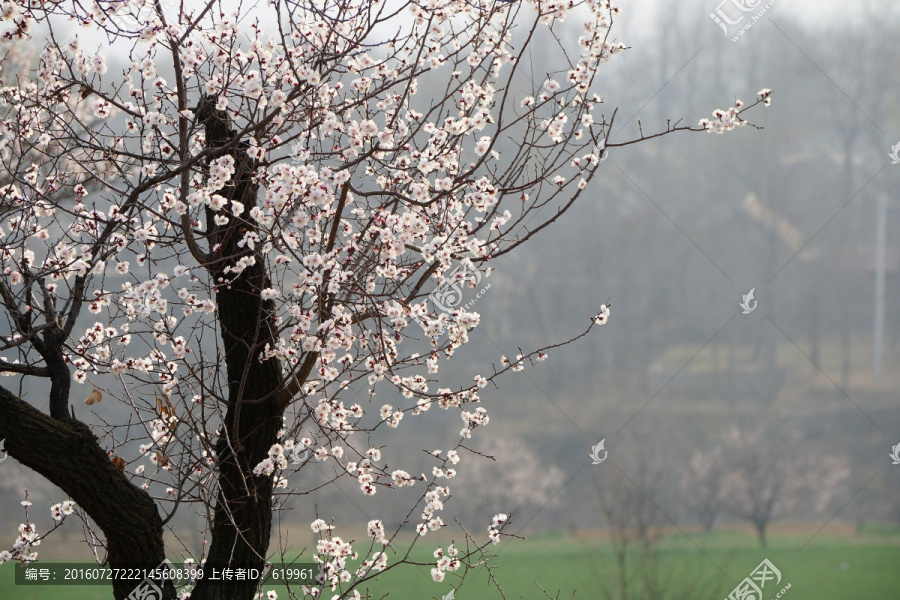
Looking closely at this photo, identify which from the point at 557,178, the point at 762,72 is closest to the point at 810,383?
the point at 762,72

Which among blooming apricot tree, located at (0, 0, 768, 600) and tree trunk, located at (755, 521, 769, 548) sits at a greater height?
tree trunk, located at (755, 521, 769, 548)

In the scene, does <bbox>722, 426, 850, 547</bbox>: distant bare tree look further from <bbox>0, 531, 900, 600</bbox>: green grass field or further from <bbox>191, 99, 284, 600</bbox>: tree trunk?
<bbox>191, 99, 284, 600</bbox>: tree trunk

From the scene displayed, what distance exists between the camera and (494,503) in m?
9.26

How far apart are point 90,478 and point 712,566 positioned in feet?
32.9

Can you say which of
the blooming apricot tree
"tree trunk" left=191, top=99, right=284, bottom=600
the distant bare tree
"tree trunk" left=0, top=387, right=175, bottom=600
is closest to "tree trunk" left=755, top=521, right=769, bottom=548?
the distant bare tree

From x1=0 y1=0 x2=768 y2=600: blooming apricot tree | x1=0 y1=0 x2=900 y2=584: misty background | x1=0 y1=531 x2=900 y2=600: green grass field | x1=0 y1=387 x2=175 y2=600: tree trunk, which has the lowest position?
x1=0 y1=387 x2=175 y2=600: tree trunk

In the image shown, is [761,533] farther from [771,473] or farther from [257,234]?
[257,234]

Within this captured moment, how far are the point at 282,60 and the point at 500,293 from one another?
7.62 m

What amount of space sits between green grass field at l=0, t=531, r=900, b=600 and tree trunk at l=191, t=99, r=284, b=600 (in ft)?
25.2

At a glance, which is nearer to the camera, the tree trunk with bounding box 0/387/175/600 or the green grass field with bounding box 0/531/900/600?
the tree trunk with bounding box 0/387/175/600

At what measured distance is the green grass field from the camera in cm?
938

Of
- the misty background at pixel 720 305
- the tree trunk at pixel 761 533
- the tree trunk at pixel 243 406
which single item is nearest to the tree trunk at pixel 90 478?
the tree trunk at pixel 243 406

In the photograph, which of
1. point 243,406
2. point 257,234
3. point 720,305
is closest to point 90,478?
point 243,406

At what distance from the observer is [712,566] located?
1021cm
